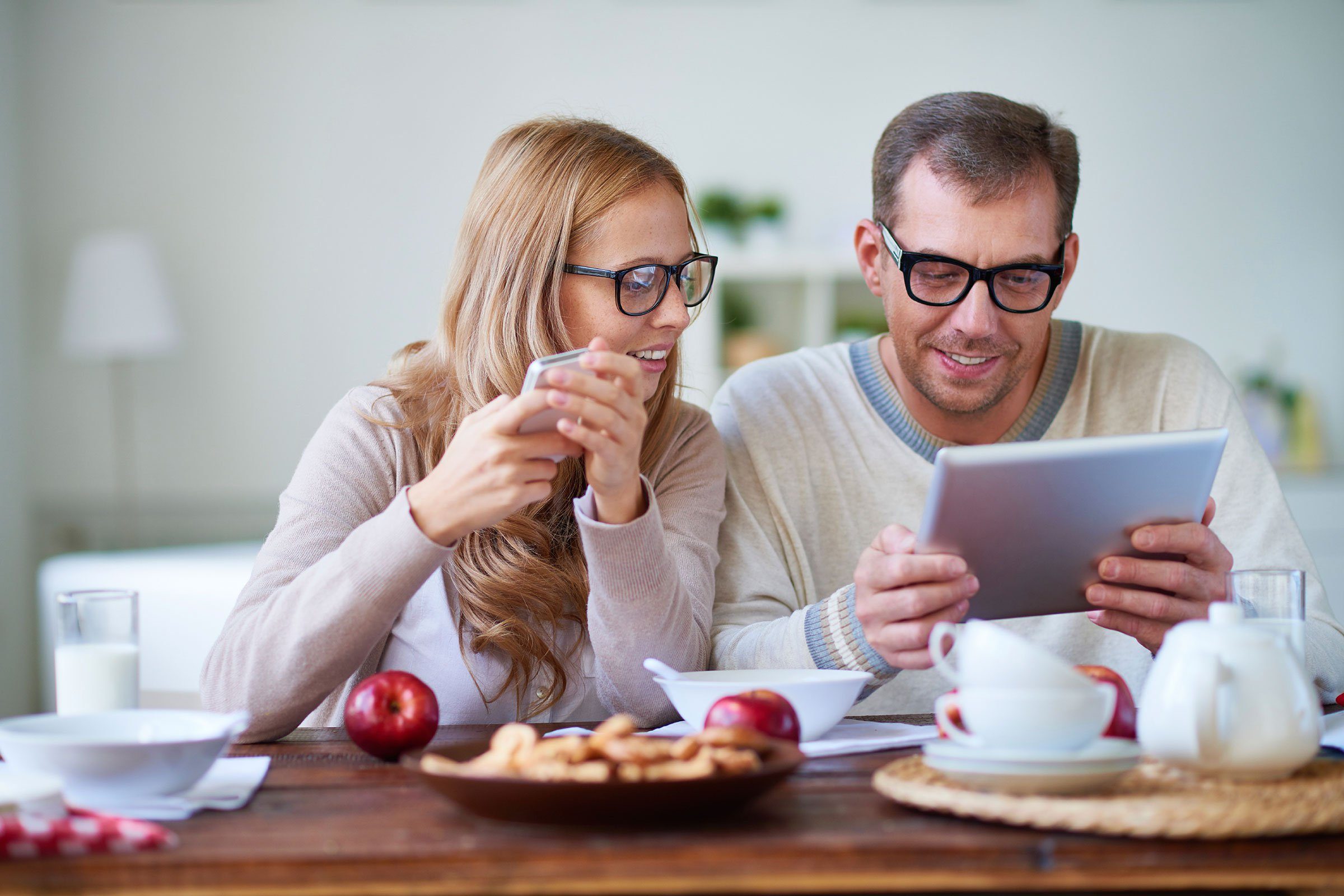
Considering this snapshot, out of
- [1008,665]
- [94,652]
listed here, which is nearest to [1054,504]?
[1008,665]

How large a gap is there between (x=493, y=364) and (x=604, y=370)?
0.35 m

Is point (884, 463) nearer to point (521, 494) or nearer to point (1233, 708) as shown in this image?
point (521, 494)

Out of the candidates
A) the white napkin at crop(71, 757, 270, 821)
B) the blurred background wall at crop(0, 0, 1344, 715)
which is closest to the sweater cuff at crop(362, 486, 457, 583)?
the white napkin at crop(71, 757, 270, 821)

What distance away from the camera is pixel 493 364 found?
1.55 meters

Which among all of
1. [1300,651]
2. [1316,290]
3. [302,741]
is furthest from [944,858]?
[1316,290]

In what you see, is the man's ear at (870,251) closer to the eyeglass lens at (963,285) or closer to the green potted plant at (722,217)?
the eyeglass lens at (963,285)

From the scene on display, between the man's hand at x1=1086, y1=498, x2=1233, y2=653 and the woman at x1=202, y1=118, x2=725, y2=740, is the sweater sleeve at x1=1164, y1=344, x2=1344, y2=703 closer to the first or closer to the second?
the man's hand at x1=1086, y1=498, x2=1233, y2=653

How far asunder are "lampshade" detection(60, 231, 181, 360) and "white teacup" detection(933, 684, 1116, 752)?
11.5ft

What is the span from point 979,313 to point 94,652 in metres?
1.16

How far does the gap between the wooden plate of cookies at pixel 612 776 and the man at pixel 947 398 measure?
1.88 feet

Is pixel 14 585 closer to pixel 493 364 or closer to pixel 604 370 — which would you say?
pixel 493 364

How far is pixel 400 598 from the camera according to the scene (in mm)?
1229

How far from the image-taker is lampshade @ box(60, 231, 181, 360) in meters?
3.76

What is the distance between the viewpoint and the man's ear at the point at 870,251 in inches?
72.2
